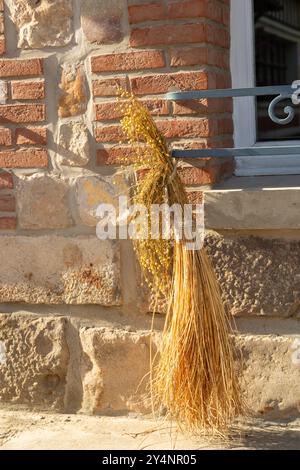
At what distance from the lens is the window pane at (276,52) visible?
144 inches

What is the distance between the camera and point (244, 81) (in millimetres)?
3623

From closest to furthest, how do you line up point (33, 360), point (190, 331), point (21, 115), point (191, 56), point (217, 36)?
1. point (190, 331)
2. point (191, 56)
3. point (217, 36)
4. point (21, 115)
5. point (33, 360)

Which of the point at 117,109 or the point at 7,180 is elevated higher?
the point at 117,109

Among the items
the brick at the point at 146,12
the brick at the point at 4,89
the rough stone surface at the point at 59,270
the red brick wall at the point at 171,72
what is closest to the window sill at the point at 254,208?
the red brick wall at the point at 171,72

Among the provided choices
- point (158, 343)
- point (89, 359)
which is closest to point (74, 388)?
point (89, 359)

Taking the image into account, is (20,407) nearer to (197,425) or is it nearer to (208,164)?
(197,425)

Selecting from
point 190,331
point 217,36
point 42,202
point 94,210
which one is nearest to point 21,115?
point 42,202

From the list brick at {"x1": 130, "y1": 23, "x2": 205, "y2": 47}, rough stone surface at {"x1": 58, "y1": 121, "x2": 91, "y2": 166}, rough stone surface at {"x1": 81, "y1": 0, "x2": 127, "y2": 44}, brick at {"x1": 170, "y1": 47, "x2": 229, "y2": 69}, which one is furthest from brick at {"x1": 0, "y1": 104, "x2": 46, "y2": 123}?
brick at {"x1": 170, "y1": 47, "x2": 229, "y2": 69}

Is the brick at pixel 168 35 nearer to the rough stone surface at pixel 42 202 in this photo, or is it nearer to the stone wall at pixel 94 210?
the stone wall at pixel 94 210

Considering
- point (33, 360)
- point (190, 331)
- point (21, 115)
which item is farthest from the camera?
point (33, 360)

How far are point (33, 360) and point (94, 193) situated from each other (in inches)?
29.5

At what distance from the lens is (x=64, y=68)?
3.49 m

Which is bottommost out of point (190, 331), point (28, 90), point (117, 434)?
point (117, 434)

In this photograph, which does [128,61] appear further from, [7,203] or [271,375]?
[271,375]
